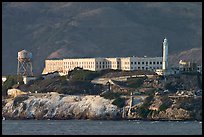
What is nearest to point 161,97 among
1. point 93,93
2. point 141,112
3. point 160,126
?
point 141,112

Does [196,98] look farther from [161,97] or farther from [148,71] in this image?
[148,71]

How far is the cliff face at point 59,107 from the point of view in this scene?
160 metres

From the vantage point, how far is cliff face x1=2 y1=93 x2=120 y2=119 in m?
160

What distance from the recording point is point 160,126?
13288 centimetres

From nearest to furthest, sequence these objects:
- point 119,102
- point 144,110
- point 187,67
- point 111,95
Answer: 1. point 144,110
2. point 119,102
3. point 111,95
4. point 187,67

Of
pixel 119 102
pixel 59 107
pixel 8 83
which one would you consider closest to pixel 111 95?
pixel 119 102

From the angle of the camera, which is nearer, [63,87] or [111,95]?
[111,95]

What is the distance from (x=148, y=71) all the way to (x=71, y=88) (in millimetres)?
13684

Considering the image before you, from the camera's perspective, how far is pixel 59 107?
164m

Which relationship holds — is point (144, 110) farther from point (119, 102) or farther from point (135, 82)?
point (135, 82)

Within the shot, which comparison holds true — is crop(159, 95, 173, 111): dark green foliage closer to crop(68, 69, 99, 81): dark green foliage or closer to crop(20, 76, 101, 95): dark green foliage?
crop(20, 76, 101, 95): dark green foliage

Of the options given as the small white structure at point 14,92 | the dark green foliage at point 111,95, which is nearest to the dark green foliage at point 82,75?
the small white structure at point 14,92

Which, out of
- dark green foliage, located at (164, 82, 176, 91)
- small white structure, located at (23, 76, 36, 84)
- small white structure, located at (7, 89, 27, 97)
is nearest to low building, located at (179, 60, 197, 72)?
dark green foliage, located at (164, 82, 176, 91)

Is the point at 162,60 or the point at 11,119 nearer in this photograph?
the point at 11,119
